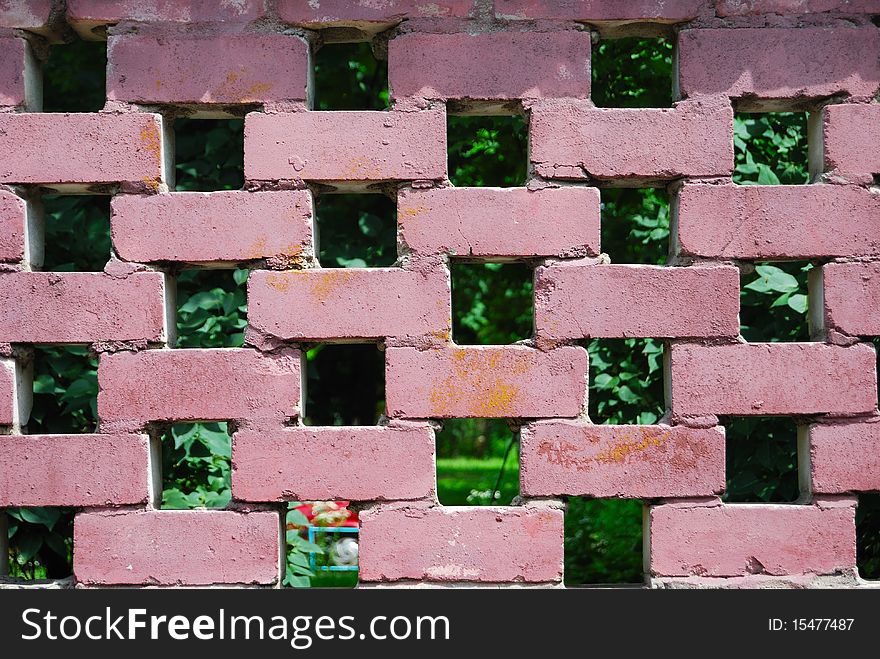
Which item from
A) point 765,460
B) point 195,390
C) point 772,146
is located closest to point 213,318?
point 195,390

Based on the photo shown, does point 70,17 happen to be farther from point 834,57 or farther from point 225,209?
point 834,57

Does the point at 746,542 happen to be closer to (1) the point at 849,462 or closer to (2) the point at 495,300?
(1) the point at 849,462

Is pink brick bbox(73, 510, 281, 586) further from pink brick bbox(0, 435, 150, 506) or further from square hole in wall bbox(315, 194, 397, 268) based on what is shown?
square hole in wall bbox(315, 194, 397, 268)

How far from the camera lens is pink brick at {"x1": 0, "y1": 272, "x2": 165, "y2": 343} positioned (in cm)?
235

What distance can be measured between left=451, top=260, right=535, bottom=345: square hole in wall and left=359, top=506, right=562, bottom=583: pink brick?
86.6 inches

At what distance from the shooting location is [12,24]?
2400mm

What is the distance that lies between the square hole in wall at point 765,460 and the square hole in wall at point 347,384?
245cm

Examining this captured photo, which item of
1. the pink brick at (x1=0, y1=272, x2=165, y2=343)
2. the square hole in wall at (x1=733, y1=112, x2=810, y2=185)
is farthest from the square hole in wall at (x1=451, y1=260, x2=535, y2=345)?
the pink brick at (x1=0, y1=272, x2=165, y2=343)

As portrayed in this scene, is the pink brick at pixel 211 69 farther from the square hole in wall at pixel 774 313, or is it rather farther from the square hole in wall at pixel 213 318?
the square hole in wall at pixel 774 313

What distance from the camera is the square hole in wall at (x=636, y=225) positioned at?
12.3 feet

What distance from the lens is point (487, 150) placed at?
14.1 feet

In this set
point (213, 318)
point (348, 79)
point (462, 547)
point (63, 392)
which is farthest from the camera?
point (348, 79)

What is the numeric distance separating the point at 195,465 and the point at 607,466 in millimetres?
1910

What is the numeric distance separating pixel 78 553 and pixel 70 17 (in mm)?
1518
